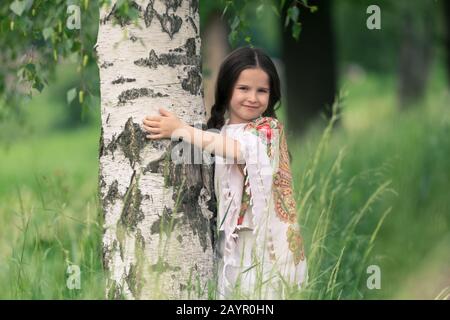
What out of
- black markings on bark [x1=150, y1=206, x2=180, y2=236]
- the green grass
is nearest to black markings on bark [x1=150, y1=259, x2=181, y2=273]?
black markings on bark [x1=150, y1=206, x2=180, y2=236]

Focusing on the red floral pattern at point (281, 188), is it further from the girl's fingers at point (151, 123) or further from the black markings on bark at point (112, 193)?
the black markings on bark at point (112, 193)

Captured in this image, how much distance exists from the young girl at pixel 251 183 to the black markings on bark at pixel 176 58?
0.22m

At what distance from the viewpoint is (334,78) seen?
9.80 meters

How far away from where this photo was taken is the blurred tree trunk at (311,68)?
9.59 meters

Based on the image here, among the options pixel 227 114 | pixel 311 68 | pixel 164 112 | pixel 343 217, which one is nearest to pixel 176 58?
pixel 164 112

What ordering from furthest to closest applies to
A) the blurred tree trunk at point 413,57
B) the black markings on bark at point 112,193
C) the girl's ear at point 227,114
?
1. the blurred tree trunk at point 413,57
2. the girl's ear at point 227,114
3. the black markings on bark at point 112,193

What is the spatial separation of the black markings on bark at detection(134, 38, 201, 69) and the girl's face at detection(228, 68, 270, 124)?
275mm

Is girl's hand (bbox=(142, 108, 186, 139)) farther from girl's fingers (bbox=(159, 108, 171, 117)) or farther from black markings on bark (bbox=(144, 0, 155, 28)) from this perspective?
black markings on bark (bbox=(144, 0, 155, 28))

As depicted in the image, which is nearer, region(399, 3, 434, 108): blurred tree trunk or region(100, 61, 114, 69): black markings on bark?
region(100, 61, 114, 69): black markings on bark

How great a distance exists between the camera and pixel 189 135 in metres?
3.29

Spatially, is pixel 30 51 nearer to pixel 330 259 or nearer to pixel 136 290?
pixel 136 290

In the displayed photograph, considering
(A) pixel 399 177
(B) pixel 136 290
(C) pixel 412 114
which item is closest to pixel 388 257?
(A) pixel 399 177

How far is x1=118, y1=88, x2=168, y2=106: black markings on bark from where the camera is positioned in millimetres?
3262

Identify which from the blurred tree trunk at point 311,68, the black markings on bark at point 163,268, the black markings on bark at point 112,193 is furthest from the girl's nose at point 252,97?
the blurred tree trunk at point 311,68
